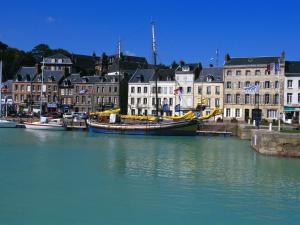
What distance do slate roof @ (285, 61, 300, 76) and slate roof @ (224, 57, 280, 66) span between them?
6.36 feet

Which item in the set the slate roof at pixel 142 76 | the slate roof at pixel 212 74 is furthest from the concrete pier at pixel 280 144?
the slate roof at pixel 142 76

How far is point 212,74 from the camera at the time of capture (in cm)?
8025

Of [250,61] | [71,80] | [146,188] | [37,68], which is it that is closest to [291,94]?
[250,61]

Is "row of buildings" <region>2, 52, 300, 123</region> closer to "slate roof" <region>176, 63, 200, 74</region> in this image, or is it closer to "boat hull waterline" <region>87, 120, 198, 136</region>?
"slate roof" <region>176, 63, 200, 74</region>

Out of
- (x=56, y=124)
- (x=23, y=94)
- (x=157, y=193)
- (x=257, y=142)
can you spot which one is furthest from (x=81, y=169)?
(x=23, y=94)

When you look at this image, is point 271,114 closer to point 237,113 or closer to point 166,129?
point 237,113

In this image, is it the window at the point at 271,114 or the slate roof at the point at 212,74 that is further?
the slate roof at the point at 212,74

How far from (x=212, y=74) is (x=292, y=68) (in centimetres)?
1317

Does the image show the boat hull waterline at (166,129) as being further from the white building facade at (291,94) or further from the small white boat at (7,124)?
the small white boat at (7,124)

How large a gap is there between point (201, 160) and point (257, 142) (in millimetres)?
6235

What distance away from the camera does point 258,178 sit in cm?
2761

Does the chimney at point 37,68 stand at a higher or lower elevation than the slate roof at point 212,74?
higher

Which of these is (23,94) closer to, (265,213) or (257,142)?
(257,142)

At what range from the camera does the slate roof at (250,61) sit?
74.8 m
